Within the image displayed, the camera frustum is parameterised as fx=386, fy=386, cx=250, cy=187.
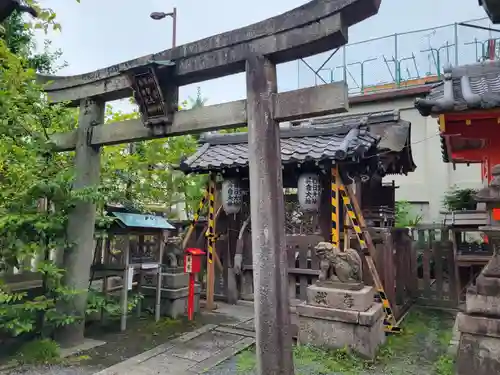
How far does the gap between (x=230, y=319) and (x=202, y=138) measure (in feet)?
16.8

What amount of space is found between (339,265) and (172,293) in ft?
12.4

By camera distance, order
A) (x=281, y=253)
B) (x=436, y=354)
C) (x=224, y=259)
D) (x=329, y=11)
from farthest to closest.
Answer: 1. (x=224, y=259)
2. (x=436, y=354)
3. (x=281, y=253)
4. (x=329, y=11)

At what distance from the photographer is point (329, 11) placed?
14.0 ft

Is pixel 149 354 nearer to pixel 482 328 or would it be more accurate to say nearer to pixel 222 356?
pixel 222 356

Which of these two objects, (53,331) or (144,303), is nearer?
(53,331)

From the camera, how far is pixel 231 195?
9477mm

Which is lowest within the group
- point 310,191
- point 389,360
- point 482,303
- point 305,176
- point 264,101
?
point 389,360

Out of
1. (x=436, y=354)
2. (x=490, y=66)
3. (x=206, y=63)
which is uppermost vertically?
(x=490, y=66)

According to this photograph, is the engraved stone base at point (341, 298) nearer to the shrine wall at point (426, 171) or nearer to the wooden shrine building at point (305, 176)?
the wooden shrine building at point (305, 176)

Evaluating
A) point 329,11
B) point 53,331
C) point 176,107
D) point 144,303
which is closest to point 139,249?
point 144,303

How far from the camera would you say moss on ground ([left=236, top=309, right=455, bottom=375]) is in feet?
18.0

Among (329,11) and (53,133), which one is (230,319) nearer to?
(53,133)

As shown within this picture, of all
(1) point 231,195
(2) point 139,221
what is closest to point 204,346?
(2) point 139,221

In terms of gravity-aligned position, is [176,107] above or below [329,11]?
below
